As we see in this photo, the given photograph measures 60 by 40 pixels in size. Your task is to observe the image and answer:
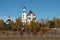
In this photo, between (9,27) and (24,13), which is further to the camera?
(24,13)

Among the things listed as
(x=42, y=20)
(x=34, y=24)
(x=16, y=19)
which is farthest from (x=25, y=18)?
(x=34, y=24)

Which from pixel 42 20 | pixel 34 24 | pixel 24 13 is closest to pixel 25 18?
pixel 24 13

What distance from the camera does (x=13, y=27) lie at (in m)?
71.8

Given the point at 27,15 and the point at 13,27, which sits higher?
the point at 27,15

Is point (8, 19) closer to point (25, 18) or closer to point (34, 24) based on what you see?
Result: point (25, 18)

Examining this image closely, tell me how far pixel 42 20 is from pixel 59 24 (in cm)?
1405

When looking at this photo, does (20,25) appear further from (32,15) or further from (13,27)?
(32,15)

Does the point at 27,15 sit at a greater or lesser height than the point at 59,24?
greater

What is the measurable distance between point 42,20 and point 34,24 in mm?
23362

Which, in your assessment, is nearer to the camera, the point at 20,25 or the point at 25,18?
the point at 20,25

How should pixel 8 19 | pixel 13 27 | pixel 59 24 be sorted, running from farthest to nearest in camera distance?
pixel 8 19, pixel 59 24, pixel 13 27

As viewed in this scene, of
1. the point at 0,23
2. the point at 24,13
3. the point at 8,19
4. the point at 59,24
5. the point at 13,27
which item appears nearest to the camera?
the point at 13,27

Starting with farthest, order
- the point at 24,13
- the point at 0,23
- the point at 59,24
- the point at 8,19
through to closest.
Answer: the point at 24,13, the point at 8,19, the point at 59,24, the point at 0,23

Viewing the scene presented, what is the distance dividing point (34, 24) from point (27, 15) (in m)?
42.3
